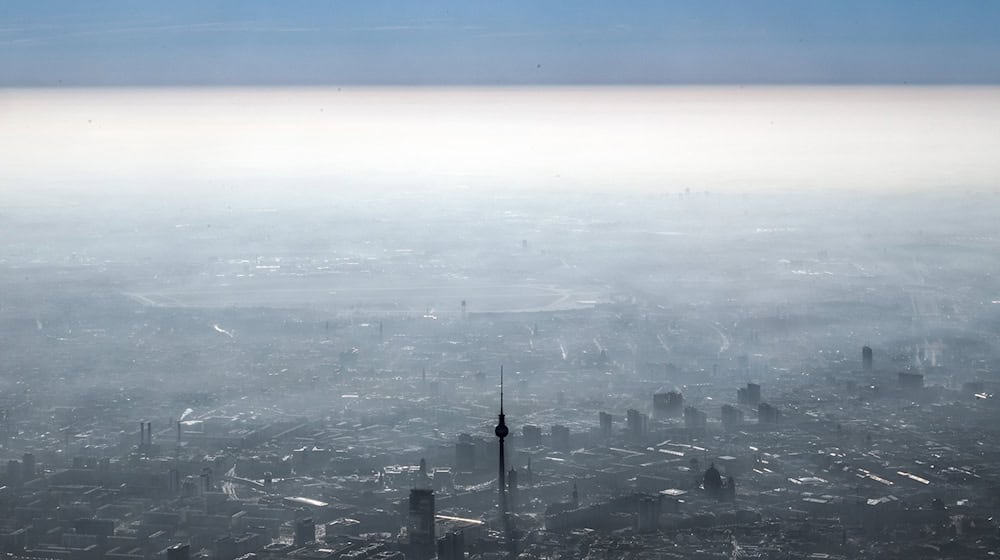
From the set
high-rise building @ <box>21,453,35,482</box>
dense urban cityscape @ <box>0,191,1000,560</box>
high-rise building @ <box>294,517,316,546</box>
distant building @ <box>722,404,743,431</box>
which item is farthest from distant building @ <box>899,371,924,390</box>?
high-rise building @ <box>21,453,35,482</box>

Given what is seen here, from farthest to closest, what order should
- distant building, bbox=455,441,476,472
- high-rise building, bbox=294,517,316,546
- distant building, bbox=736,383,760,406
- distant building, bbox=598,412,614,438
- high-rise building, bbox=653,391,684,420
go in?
1. distant building, bbox=736,383,760,406
2. high-rise building, bbox=653,391,684,420
3. distant building, bbox=598,412,614,438
4. distant building, bbox=455,441,476,472
5. high-rise building, bbox=294,517,316,546

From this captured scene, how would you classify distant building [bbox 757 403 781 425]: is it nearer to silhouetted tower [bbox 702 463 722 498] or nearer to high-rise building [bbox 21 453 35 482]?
silhouetted tower [bbox 702 463 722 498]

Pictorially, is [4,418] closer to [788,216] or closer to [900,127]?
[788,216]

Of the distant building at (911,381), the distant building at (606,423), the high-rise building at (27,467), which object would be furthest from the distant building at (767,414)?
the high-rise building at (27,467)

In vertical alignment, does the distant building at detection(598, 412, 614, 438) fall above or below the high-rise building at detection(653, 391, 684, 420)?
below

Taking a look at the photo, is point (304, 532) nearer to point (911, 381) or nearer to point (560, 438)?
point (560, 438)

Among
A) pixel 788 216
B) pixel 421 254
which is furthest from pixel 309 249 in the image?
pixel 788 216
